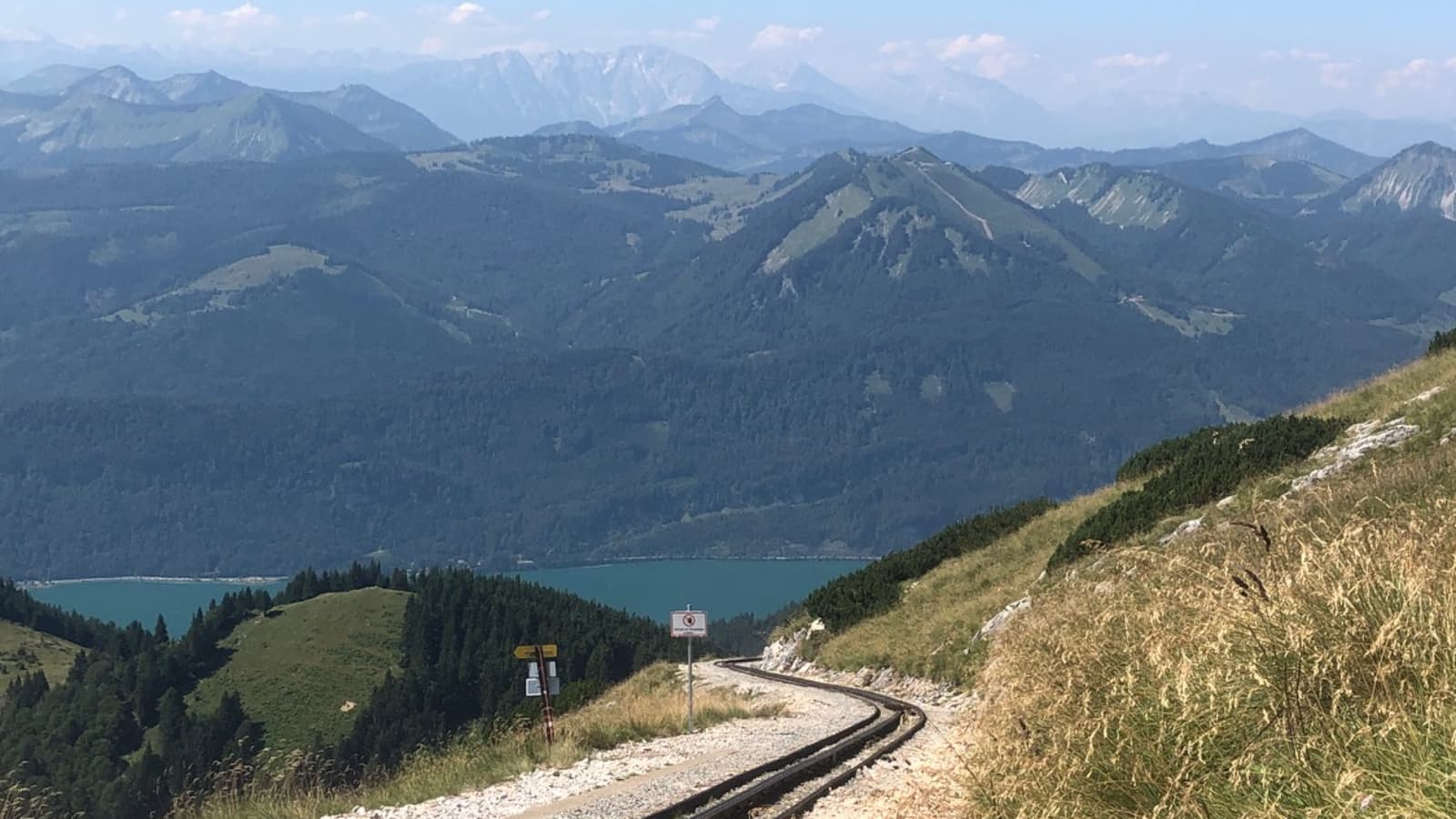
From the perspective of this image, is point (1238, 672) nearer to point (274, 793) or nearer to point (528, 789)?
point (528, 789)

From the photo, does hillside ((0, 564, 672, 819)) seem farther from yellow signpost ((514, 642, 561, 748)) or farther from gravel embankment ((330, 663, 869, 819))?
gravel embankment ((330, 663, 869, 819))

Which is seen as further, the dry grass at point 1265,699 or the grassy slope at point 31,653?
the grassy slope at point 31,653

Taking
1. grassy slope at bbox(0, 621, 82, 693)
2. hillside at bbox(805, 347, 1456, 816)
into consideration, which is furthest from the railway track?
grassy slope at bbox(0, 621, 82, 693)

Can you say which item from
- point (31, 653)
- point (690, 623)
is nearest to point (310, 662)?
point (31, 653)

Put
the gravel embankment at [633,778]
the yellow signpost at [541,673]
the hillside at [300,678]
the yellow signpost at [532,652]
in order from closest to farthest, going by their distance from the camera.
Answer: the gravel embankment at [633,778] < the yellow signpost at [541,673] < the yellow signpost at [532,652] < the hillside at [300,678]

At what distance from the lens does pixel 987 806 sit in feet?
36.6

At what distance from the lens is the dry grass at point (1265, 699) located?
8.29 metres

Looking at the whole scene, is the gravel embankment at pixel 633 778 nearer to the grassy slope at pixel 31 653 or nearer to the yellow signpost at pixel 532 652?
the yellow signpost at pixel 532 652

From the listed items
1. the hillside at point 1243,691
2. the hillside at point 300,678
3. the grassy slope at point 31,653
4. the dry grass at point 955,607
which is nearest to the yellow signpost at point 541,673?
the dry grass at point 955,607

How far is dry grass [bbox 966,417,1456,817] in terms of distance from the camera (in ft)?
27.2

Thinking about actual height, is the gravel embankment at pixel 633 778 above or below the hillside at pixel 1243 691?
below

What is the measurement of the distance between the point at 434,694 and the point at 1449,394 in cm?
12741

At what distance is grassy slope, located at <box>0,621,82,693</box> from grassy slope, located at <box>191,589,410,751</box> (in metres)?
24.8

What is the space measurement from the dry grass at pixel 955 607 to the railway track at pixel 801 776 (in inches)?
352
